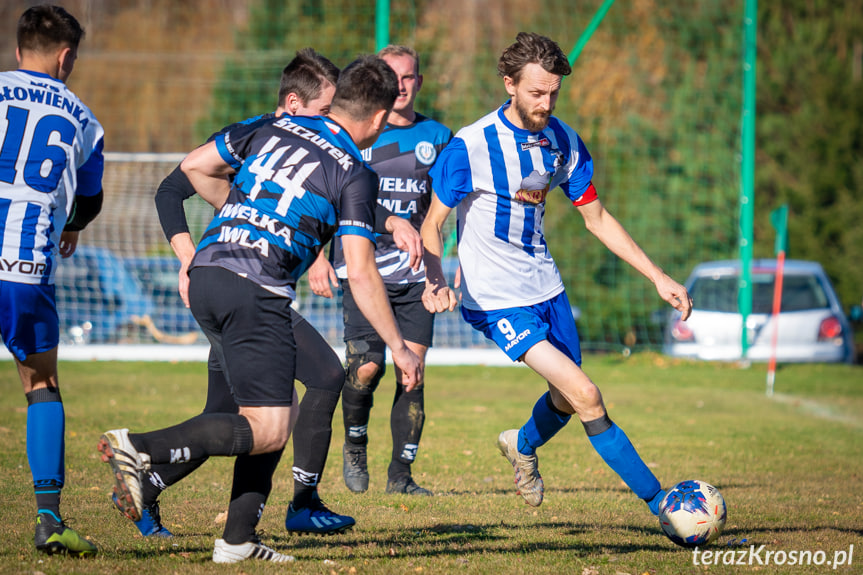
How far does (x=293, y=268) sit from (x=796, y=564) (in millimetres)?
2669

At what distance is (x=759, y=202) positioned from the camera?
874 inches

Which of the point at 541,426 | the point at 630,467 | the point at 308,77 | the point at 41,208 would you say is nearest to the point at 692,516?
the point at 630,467

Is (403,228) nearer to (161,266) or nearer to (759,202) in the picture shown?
(161,266)

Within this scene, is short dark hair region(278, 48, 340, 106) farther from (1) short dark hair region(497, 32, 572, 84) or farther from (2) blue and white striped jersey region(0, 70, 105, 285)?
(2) blue and white striped jersey region(0, 70, 105, 285)

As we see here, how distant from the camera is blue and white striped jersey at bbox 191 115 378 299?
386cm

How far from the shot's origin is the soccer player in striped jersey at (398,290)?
20.1 feet

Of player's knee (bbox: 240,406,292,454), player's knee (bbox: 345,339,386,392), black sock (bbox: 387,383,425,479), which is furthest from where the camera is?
player's knee (bbox: 345,339,386,392)

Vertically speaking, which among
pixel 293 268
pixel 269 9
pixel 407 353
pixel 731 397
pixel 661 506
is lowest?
pixel 731 397

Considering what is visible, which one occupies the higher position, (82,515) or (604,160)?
(604,160)

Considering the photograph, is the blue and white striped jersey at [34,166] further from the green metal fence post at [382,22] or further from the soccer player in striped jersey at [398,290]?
the green metal fence post at [382,22]

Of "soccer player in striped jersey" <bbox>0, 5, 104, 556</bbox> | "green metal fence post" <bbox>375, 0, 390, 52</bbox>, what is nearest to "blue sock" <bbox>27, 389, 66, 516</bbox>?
"soccer player in striped jersey" <bbox>0, 5, 104, 556</bbox>

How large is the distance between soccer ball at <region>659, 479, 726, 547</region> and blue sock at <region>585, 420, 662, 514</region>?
0.14m

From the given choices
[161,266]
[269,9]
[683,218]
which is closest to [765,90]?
[683,218]

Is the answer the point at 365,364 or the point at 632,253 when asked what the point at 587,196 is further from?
the point at 365,364
